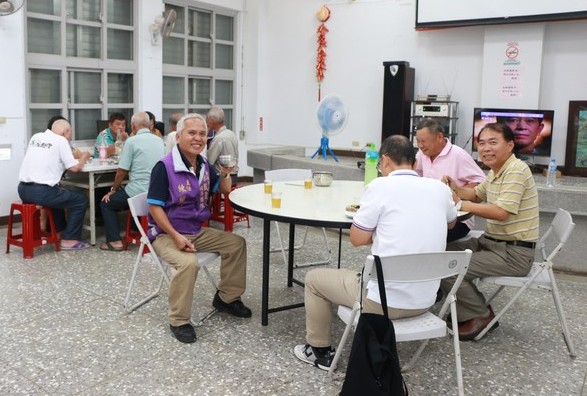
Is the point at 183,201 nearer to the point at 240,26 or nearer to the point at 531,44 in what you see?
the point at 531,44

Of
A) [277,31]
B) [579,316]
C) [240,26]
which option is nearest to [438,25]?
[277,31]

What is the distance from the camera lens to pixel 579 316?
11.5ft

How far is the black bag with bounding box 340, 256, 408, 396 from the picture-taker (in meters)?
1.99

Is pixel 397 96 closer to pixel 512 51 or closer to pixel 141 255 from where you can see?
pixel 512 51

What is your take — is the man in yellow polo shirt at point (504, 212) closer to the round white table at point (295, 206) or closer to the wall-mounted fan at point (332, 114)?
the round white table at point (295, 206)

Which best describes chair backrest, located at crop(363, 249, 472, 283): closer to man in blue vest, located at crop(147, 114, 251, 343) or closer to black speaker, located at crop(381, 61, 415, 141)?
man in blue vest, located at crop(147, 114, 251, 343)

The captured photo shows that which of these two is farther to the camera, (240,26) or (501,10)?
(240,26)

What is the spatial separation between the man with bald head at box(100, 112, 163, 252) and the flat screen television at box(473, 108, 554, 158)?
3244mm

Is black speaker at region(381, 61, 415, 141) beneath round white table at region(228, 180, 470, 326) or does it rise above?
above

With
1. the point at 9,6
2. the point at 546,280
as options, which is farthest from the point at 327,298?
the point at 9,6

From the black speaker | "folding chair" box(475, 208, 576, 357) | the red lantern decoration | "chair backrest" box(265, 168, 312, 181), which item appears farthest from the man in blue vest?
the red lantern decoration

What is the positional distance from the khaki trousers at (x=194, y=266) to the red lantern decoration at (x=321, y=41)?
4703mm

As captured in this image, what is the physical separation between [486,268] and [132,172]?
120 inches

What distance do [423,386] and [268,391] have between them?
2.35 ft
